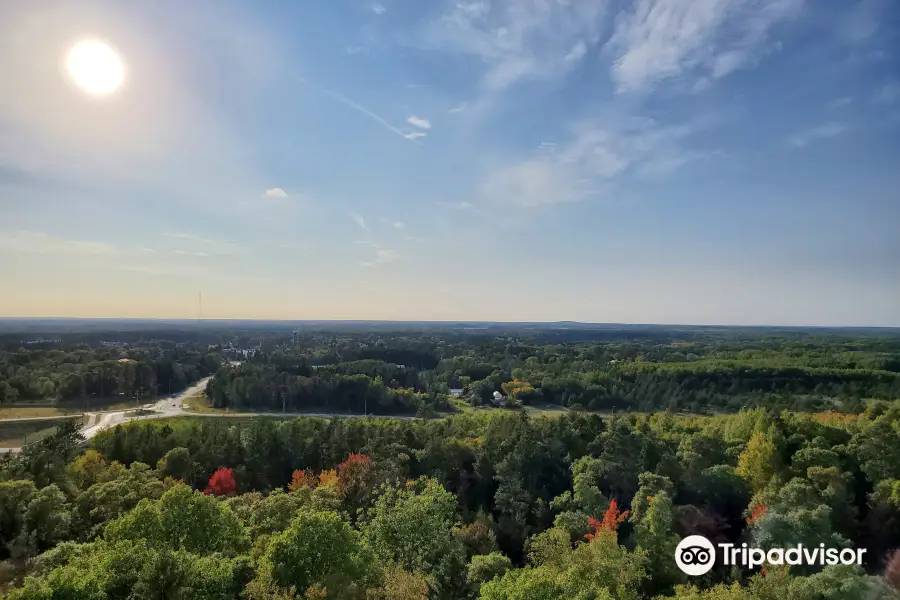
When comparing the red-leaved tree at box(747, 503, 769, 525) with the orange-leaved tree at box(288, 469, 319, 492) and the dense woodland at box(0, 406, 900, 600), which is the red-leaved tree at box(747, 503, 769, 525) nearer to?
the dense woodland at box(0, 406, 900, 600)

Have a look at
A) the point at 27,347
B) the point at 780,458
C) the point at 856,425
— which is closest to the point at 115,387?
the point at 27,347

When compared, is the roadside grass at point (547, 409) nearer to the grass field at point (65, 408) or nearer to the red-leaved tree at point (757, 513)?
the red-leaved tree at point (757, 513)

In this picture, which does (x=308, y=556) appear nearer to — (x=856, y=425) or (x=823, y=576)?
(x=823, y=576)

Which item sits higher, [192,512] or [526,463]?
[192,512]

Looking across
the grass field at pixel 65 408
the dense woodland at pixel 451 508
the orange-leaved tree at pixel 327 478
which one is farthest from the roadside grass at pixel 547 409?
the grass field at pixel 65 408

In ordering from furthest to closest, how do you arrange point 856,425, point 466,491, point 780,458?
point 856,425 → point 466,491 → point 780,458

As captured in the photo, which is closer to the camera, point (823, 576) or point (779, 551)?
point (823, 576)

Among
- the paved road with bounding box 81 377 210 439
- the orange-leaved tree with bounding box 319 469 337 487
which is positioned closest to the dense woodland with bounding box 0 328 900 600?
the orange-leaved tree with bounding box 319 469 337 487

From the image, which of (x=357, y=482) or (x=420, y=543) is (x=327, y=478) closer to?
(x=357, y=482)
